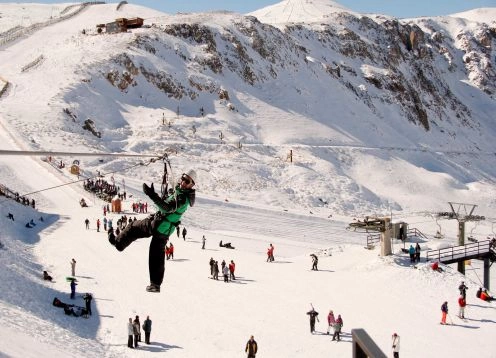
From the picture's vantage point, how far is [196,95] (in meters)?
68.9

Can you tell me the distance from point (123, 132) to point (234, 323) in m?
42.7

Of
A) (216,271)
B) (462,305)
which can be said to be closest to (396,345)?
(462,305)

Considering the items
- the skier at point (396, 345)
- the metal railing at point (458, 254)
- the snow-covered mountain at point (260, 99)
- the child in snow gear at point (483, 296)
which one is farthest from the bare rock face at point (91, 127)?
the skier at point (396, 345)

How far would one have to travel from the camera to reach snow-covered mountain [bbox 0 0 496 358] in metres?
19.2

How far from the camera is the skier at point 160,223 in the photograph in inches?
279

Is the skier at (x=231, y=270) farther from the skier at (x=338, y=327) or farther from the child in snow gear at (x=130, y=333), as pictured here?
the child in snow gear at (x=130, y=333)

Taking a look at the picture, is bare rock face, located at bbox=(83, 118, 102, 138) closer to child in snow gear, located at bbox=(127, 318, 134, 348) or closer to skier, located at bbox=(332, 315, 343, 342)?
child in snow gear, located at bbox=(127, 318, 134, 348)

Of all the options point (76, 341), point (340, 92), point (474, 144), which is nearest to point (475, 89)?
point (474, 144)

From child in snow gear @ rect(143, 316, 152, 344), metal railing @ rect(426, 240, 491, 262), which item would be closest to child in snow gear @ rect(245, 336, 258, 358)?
child in snow gear @ rect(143, 316, 152, 344)

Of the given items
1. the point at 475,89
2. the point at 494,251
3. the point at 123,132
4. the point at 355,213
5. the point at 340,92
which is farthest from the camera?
the point at 475,89

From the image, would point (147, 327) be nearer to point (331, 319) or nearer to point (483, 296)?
point (331, 319)

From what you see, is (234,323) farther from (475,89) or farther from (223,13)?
(475,89)

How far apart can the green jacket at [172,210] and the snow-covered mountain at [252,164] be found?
367cm

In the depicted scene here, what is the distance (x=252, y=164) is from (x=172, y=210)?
50394mm
